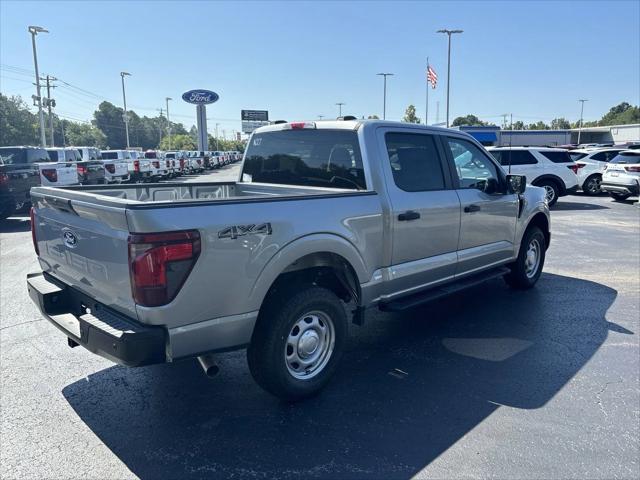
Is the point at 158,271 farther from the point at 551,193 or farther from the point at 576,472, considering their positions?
the point at 551,193

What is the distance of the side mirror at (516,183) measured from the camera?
553 cm

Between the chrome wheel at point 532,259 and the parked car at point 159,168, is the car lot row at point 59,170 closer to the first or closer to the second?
the parked car at point 159,168

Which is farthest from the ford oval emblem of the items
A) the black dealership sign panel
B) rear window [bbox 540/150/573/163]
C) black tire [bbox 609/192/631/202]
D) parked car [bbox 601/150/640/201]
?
the black dealership sign panel

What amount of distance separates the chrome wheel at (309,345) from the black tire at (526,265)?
325 centimetres

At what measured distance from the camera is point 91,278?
317 cm

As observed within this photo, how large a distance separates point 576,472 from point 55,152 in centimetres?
2394

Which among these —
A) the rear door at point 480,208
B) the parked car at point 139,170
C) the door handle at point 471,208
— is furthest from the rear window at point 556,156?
the parked car at point 139,170

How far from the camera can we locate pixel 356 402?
3598 millimetres

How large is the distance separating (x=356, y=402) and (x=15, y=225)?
11.8m

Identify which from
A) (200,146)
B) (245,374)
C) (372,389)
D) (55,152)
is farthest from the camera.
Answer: (200,146)

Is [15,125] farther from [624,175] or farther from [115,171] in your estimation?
[624,175]

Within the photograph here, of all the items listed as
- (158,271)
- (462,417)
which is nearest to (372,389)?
(462,417)

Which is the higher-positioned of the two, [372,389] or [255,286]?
[255,286]

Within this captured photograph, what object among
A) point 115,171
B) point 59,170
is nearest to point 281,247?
point 59,170
